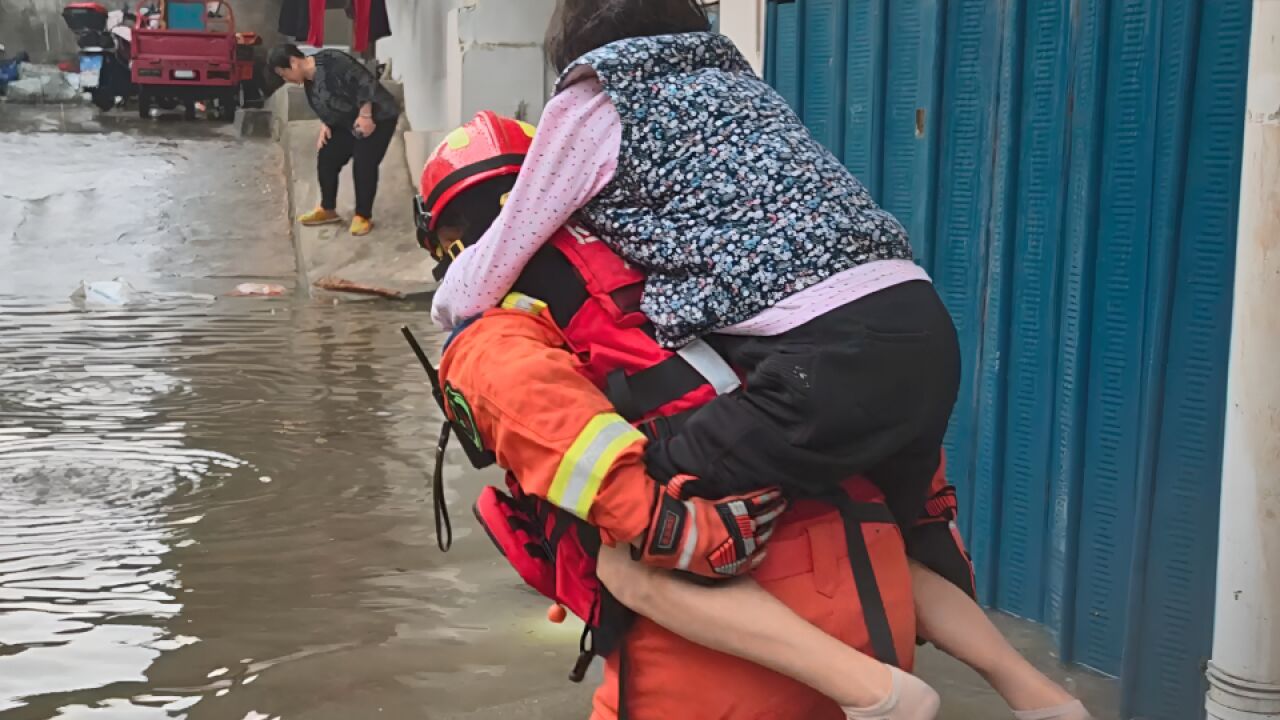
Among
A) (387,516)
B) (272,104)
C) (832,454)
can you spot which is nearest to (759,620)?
(832,454)

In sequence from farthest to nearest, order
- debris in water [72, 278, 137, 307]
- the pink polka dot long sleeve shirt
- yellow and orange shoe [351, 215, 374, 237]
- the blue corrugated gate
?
yellow and orange shoe [351, 215, 374, 237] → debris in water [72, 278, 137, 307] → the blue corrugated gate → the pink polka dot long sleeve shirt

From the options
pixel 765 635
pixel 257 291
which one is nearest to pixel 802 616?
pixel 765 635

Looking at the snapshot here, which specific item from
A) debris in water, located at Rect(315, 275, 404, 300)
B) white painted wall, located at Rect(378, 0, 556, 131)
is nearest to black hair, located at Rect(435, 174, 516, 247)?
debris in water, located at Rect(315, 275, 404, 300)

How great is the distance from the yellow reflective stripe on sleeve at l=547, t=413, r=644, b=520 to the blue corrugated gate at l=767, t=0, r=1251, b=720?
1.22 metres

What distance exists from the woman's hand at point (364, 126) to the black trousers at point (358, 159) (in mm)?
60

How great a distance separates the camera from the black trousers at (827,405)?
1944mm

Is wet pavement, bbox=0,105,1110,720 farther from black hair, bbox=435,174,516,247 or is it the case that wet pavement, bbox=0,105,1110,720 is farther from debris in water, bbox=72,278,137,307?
black hair, bbox=435,174,516,247

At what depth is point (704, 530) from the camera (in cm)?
194

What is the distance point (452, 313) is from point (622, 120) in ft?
1.41

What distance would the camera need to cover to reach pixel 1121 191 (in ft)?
9.34

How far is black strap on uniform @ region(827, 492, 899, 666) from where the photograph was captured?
2.04 meters

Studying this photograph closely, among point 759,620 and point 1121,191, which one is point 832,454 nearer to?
point 759,620

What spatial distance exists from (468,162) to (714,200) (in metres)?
0.51

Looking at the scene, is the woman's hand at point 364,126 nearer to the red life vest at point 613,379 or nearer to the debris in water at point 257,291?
the debris in water at point 257,291
